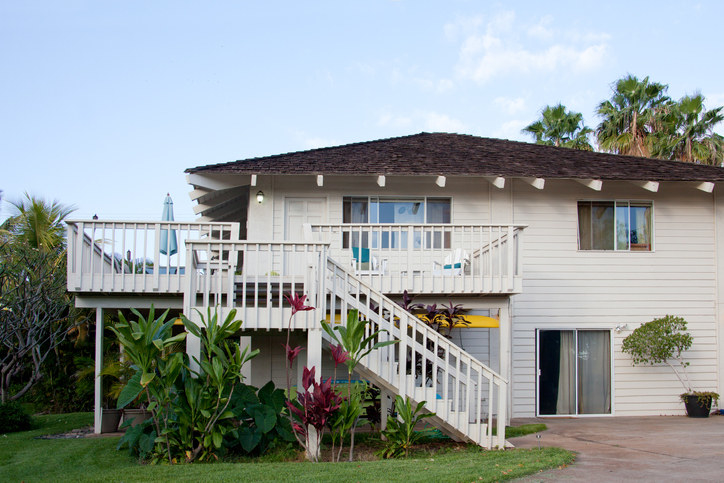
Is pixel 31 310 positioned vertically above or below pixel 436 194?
below

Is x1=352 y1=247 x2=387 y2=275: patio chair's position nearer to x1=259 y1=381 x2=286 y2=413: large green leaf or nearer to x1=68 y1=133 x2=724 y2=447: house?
x1=68 y1=133 x2=724 y2=447: house

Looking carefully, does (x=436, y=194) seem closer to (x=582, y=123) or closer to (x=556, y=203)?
(x=556, y=203)

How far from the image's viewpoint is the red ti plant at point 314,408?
8.49m

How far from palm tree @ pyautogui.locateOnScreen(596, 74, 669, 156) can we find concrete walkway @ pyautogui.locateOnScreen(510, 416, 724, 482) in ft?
45.9

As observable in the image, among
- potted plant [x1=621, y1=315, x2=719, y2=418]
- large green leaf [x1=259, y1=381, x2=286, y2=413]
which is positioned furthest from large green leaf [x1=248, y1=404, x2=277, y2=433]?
potted plant [x1=621, y1=315, x2=719, y2=418]

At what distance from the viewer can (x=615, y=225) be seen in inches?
552

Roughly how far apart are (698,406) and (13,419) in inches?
501

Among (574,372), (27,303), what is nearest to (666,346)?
(574,372)

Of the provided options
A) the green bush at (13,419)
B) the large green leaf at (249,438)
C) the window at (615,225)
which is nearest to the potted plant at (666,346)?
the window at (615,225)

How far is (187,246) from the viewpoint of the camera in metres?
9.05

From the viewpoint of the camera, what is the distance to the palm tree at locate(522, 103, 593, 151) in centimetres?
2788

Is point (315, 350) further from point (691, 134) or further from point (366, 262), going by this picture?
point (691, 134)

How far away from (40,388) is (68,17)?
29.7ft

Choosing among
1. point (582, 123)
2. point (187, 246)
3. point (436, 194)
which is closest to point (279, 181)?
point (436, 194)
